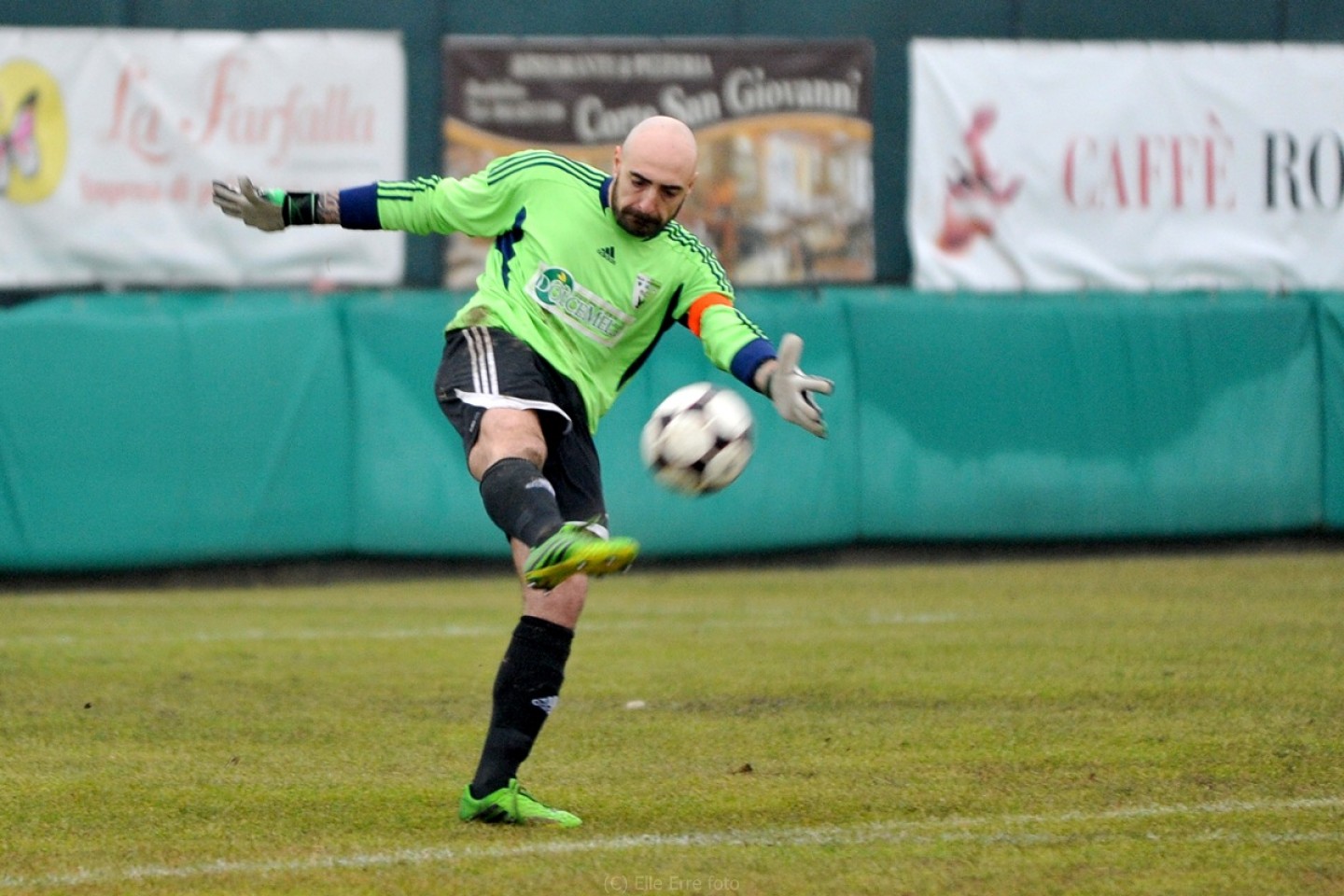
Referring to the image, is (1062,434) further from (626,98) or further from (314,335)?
(314,335)

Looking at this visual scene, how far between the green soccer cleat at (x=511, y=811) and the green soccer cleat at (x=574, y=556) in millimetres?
797

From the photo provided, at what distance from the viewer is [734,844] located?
5.47 metres

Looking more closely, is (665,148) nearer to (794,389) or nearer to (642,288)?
(642,288)

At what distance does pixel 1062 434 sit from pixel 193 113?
7.24 m

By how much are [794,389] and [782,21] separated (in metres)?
11.3

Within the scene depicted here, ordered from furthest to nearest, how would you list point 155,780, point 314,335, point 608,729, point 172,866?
point 314,335 → point 608,729 → point 155,780 → point 172,866

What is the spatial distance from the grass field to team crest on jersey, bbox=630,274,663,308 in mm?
1571

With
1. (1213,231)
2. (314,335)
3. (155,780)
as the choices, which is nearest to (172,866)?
(155,780)

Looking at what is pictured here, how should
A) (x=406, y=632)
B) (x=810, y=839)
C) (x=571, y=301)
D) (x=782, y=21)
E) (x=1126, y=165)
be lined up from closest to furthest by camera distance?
(x=810, y=839)
(x=571, y=301)
(x=406, y=632)
(x=782, y=21)
(x=1126, y=165)

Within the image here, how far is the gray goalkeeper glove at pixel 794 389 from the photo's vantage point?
5.75m

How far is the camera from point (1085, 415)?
15.9 metres

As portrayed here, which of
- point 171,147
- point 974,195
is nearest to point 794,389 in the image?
point 171,147

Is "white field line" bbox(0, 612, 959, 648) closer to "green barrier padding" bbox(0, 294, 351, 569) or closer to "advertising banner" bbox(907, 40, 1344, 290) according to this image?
"green barrier padding" bbox(0, 294, 351, 569)

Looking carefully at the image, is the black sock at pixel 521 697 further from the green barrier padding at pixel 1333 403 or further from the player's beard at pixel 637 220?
the green barrier padding at pixel 1333 403
